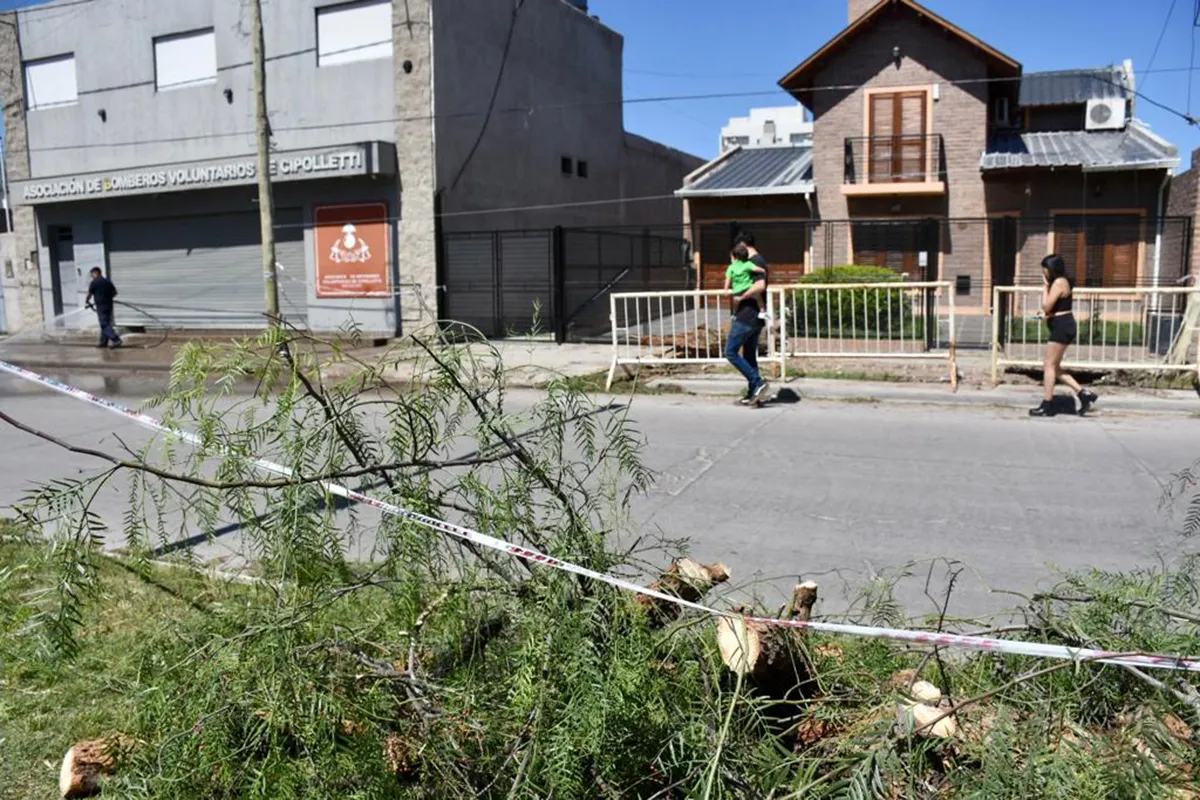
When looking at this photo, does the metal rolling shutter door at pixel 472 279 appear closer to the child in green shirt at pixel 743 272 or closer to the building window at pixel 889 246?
the building window at pixel 889 246

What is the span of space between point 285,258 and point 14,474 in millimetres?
15774

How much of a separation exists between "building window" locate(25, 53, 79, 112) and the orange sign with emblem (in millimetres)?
8917

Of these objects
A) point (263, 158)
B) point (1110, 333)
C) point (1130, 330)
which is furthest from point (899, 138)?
point (263, 158)

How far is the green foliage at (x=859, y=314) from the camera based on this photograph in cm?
1366

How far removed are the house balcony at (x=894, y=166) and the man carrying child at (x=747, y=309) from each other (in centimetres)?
1497

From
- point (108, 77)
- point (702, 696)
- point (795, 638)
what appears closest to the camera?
point (702, 696)

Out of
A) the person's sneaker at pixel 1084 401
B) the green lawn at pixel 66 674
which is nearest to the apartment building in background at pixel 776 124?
the person's sneaker at pixel 1084 401

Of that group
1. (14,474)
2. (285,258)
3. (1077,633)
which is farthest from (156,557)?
(285,258)

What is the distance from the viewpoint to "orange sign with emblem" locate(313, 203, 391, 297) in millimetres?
21906

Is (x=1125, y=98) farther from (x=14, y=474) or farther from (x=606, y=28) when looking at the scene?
(x=14, y=474)

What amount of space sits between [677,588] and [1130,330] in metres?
11.1

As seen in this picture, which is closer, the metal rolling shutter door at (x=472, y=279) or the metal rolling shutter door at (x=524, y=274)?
the metal rolling shutter door at (x=472, y=279)

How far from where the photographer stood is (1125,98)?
26.2 metres

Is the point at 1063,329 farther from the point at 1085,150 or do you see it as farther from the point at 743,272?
the point at 1085,150
